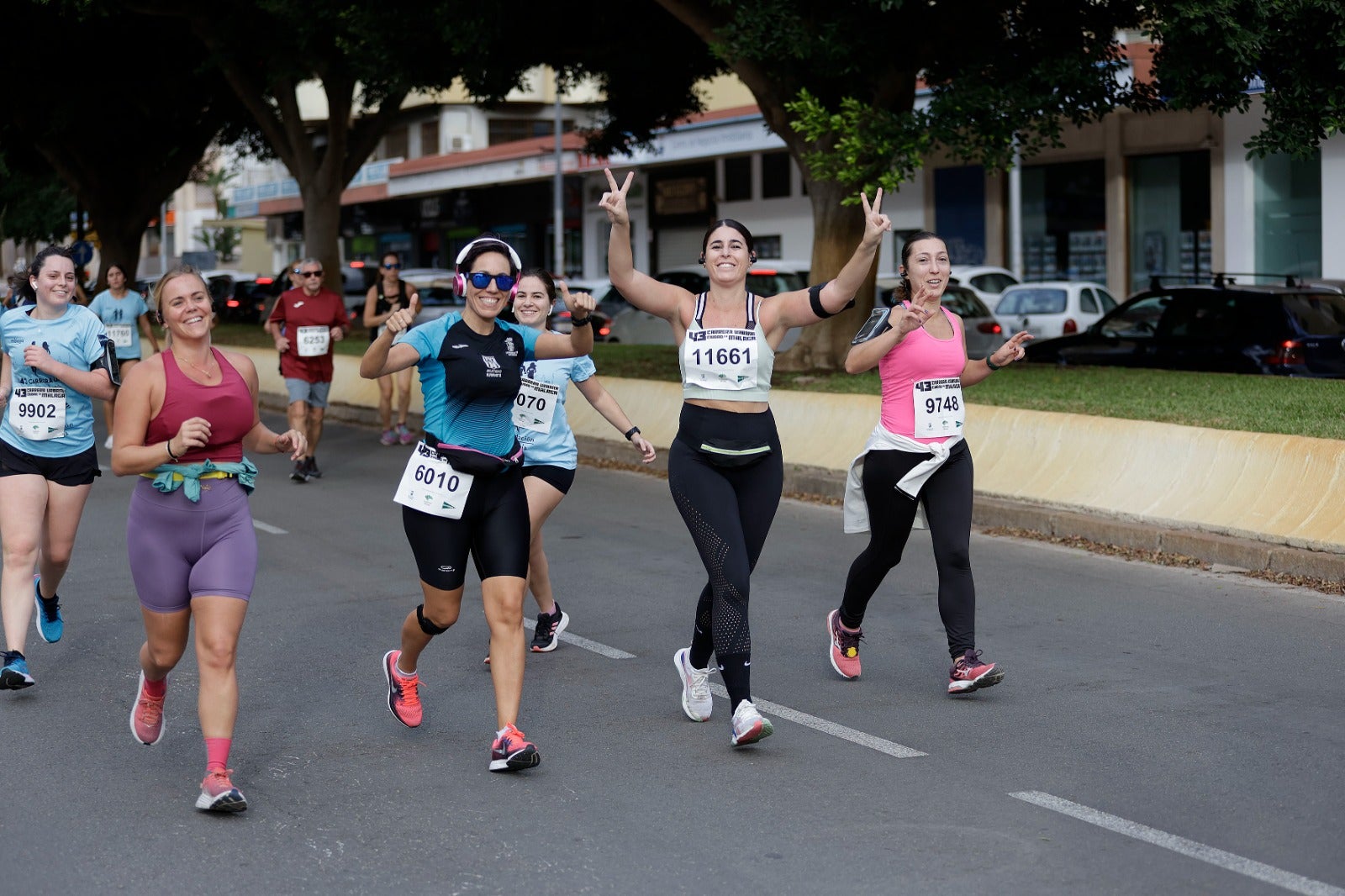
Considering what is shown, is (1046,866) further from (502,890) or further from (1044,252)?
(1044,252)

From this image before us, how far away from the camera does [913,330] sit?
6.91 m

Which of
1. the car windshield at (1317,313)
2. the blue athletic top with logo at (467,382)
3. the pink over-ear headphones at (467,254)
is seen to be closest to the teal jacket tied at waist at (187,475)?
the blue athletic top with logo at (467,382)

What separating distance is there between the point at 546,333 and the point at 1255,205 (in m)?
28.6

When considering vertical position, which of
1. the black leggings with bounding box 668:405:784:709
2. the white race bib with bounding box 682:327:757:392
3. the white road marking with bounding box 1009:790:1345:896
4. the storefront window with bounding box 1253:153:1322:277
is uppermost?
the storefront window with bounding box 1253:153:1322:277

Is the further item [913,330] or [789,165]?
[789,165]

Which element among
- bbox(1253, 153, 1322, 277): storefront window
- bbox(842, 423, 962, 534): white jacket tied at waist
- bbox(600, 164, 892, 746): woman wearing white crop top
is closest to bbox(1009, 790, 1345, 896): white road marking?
bbox(600, 164, 892, 746): woman wearing white crop top

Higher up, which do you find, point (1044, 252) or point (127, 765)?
point (1044, 252)

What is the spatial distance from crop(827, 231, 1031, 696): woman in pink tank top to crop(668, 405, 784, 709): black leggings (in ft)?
2.66

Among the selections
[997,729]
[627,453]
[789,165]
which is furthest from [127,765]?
[789,165]

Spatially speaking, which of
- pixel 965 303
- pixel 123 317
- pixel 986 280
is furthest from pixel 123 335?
pixel 986 280

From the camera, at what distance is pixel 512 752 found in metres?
5.75

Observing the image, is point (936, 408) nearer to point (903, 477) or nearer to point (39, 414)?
point (903, 477)

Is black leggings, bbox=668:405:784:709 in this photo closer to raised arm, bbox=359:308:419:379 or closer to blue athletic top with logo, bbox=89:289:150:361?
raised arm, bbox=359:308:419:379

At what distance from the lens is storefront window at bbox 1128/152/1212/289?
33344 millimetres
